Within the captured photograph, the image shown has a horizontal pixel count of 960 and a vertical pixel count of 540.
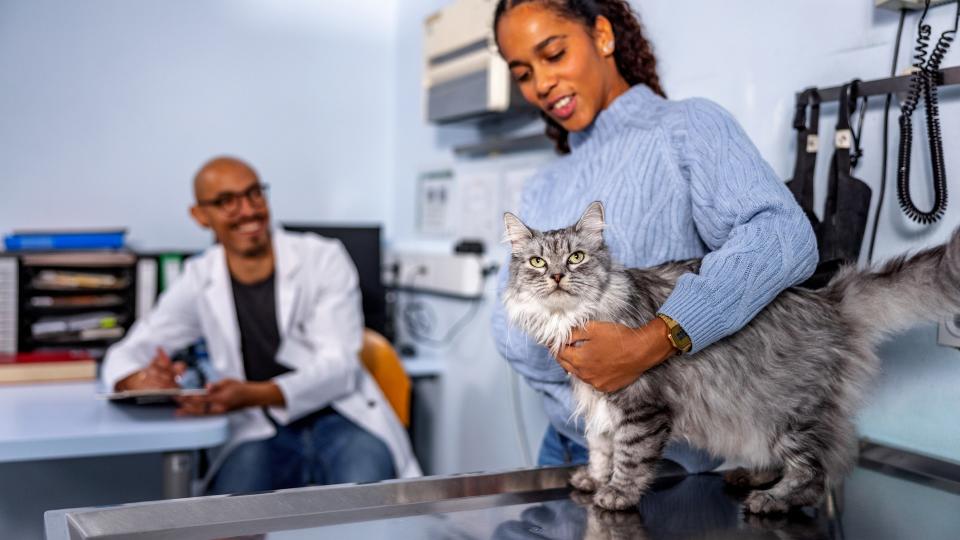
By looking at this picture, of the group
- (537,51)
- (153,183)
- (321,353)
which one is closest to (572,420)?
(537,51)

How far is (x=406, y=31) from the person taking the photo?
3756 millimetres

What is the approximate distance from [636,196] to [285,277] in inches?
64.9

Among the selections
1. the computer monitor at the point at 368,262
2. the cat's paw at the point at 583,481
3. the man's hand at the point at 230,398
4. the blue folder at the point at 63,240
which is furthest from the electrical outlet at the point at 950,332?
the blue folder at the point at 63,240

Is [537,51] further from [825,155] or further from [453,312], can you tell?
[453,312]

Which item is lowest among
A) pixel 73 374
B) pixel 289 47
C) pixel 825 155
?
pixel 73 374

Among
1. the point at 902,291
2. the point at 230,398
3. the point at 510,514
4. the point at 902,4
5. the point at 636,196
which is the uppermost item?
the point at 902,4

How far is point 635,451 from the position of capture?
3.88 feet

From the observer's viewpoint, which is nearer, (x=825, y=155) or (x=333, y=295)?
(x=825, y=155)

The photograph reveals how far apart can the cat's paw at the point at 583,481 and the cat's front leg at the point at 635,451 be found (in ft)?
0.32

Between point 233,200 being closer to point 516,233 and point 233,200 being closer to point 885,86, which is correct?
point 516,233

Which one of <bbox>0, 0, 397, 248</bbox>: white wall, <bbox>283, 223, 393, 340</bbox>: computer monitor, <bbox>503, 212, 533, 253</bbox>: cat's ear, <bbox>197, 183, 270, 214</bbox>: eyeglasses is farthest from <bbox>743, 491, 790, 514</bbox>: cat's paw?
<bbox>0, 0, 397, 248</bbox>: white wall

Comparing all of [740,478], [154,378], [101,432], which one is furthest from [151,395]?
[740,478]

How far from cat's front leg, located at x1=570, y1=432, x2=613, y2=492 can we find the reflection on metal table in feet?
0.08

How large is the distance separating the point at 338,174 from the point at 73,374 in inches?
61.0
